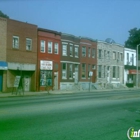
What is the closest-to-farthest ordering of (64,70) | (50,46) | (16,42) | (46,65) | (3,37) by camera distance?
(3,37)
(16,42)
(46,65)
(50,46)
(64,70)

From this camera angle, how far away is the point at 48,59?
43.8 m

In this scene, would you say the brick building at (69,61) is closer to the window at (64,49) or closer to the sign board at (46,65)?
the window at (64,49)

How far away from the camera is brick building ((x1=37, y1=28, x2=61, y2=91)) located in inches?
1663

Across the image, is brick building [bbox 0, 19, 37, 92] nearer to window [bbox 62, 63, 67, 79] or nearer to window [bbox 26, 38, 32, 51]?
window [bbox 26, 38, 32, 51]

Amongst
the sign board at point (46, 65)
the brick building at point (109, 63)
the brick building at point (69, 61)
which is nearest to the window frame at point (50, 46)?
the sign board at point (46, 65)

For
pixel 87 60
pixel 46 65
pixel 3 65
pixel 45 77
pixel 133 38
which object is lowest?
pixel 45 77

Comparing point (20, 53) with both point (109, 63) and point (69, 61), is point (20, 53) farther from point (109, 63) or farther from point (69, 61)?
point (109, 63)

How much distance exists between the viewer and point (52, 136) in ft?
33.0

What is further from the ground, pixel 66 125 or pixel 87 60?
pixel 87 60

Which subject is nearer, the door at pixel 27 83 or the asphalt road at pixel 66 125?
the asphalt road at pixel 66 125

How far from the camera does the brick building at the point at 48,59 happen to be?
4225 centimetres

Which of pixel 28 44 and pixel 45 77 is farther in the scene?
pixel 45 77

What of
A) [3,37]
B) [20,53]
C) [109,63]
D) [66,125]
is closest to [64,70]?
[20,53]

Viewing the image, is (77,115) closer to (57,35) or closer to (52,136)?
(52,136)
